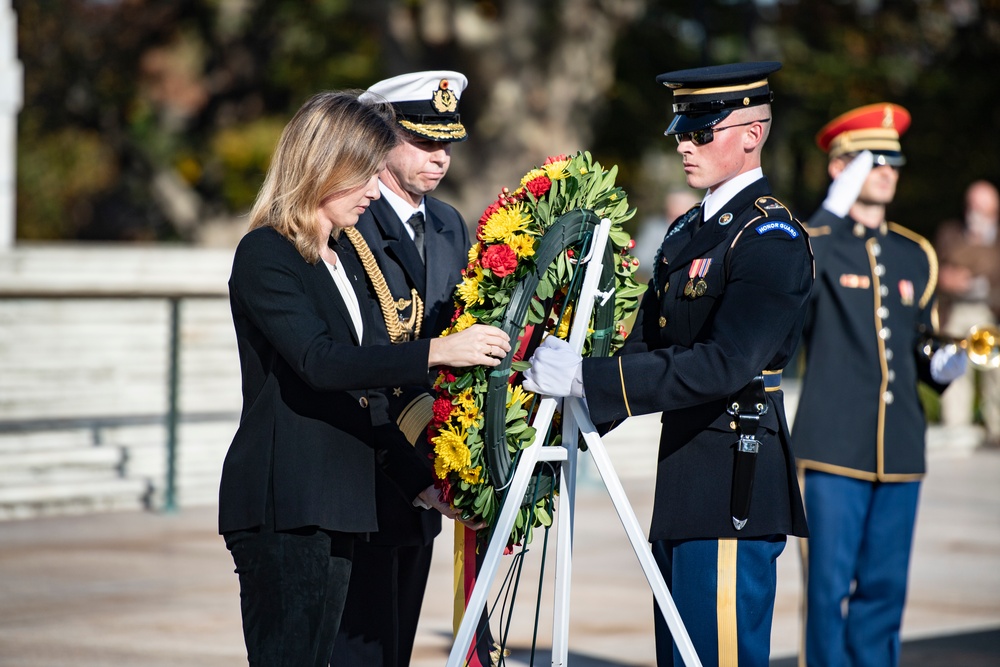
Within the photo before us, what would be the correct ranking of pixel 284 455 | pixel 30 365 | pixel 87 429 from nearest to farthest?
pixel 284 455
pixel 87 429
pixel 30 365

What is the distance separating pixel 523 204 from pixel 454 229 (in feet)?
2.82

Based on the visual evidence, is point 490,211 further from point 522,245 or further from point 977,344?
point 977,344

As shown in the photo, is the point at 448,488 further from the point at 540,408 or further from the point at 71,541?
the point at 71,541

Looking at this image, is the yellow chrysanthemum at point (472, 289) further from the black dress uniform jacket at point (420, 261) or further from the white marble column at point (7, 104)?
the white marble column at point (7, 104)

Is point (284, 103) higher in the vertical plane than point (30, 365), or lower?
higher

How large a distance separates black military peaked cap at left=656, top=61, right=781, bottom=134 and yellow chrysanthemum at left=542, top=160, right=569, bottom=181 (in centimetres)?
31

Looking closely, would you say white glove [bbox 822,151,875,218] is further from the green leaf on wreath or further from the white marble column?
the white marble column

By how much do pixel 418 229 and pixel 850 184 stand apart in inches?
72.6

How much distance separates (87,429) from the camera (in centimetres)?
960

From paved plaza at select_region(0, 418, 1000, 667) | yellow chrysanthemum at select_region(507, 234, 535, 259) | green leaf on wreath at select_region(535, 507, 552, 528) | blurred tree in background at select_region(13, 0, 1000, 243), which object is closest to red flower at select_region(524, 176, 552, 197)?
yellow chrysanthemum at select_region(507, 234, 535, 259)

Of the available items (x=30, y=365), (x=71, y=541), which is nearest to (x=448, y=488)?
(x=71, y=541)

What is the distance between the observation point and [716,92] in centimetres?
381

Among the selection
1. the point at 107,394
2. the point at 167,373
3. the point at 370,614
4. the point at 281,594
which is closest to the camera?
the point at 281,594

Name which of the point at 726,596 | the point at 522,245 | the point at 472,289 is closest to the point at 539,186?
the point at 522,245
